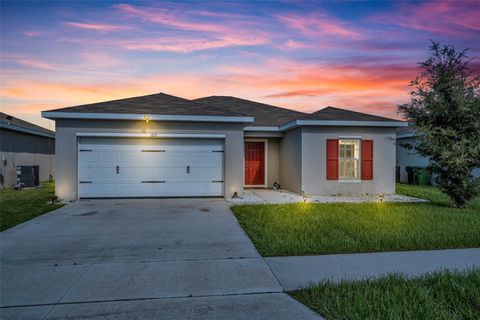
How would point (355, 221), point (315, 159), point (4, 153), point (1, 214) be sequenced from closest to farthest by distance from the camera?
point (355, 221) < point (1, 214) < point (315, 159) < point (4, 153)

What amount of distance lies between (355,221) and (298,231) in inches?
69.1

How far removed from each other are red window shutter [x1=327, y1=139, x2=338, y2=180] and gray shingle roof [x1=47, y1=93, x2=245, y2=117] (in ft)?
12.2

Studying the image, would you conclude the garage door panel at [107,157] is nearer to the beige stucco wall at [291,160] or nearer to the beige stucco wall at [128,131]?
the beige stucco wall at [128,131]

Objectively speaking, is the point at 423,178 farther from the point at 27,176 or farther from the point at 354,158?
the point at 27,176

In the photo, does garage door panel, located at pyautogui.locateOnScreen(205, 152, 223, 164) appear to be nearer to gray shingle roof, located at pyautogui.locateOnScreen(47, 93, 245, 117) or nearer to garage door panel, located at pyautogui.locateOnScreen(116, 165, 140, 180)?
gray shingle roof, located at pyautogui.locateOnScreen(47, 93, 245, 117)

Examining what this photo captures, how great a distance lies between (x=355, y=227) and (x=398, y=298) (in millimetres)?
3312

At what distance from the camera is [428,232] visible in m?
6.21

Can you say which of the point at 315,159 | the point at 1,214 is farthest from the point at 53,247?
the point at 315,159

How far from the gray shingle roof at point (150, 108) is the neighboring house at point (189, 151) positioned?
33 millimetres

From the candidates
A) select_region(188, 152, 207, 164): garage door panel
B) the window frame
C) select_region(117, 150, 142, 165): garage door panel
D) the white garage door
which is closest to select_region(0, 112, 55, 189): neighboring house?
the white garage door

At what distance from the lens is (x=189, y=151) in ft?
37.5

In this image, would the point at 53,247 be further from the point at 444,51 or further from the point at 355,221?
the point at 444,51

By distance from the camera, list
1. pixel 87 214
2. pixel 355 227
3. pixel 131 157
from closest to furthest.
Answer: pixel 355 227 → pixel 87 214 → pixel 131 157

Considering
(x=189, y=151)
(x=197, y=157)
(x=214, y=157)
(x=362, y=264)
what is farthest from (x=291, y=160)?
(x=362, y=264)
